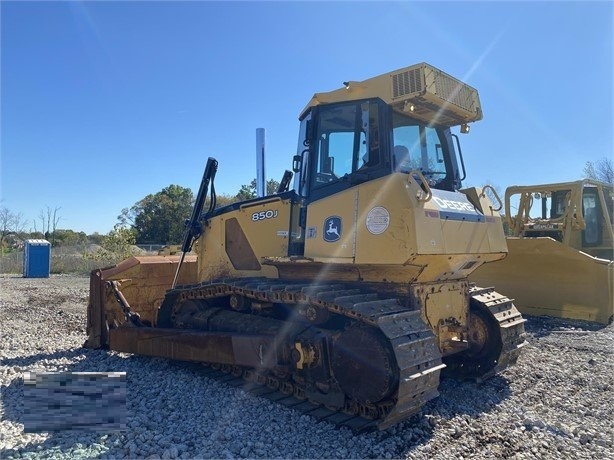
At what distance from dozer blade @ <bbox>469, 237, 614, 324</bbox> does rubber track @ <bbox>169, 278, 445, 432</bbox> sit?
656 cm

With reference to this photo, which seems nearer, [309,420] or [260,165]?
[309,420]

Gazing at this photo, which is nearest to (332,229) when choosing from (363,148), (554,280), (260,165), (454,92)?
(363,148)

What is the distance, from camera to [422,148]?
5.31m

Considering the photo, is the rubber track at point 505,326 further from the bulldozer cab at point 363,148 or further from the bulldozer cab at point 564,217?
the bulldozer cab at point 564,217

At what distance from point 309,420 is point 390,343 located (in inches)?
45.9

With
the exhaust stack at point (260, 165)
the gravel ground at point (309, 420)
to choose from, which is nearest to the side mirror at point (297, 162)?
the exhaust stack at point (260, 165)

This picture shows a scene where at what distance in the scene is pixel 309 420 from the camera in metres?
4.41

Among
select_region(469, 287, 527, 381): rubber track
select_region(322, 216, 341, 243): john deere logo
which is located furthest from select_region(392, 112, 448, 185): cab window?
select_region(469, 287, 527, 381): rubber track

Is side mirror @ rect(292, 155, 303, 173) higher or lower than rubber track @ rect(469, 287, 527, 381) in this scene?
higher

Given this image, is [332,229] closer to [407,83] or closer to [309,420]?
[407,83]

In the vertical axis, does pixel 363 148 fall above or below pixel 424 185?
above

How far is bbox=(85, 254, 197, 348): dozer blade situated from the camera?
6836 millimetres

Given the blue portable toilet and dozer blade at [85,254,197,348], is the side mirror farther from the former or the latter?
the blue portable toilet

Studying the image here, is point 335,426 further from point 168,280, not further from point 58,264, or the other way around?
point 58,264
